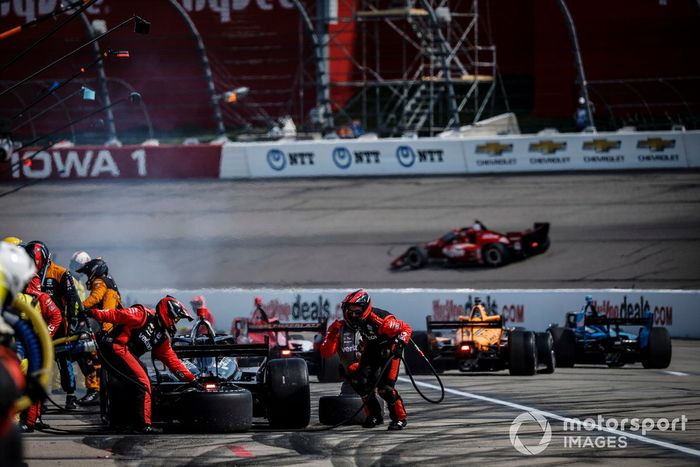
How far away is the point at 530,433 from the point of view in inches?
466

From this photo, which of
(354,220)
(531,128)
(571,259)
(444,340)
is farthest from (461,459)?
(531,128)

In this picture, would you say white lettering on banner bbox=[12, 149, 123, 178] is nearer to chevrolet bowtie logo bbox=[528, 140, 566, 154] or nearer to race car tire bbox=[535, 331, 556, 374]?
chevrolet bowtie logo bbox=[528, 140, 566, 154]

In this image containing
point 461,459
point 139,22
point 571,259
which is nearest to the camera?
point 461,459

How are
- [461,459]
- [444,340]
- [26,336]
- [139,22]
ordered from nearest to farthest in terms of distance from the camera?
[26,336] → [461,459] → [139,22] → [444,340]

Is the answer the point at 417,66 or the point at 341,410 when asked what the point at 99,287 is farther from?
the point at 417,66

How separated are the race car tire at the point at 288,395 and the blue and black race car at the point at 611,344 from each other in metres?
8.30

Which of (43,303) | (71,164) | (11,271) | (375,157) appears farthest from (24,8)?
(11,271)

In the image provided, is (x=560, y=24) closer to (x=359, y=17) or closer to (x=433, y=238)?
(x=359, y=17)

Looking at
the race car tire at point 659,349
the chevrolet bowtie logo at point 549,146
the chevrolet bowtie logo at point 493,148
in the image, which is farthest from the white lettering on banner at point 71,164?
the race car tire at point 659,349

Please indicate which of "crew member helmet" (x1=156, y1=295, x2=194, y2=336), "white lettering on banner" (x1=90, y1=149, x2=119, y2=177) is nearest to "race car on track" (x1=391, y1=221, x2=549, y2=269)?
"white lettering on banner" (x1=90, y1=149, x2=119, y2=177)

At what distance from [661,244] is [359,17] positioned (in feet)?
45.6

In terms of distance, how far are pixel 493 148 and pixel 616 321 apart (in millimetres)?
16187

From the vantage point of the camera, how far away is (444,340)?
19.4 meters
